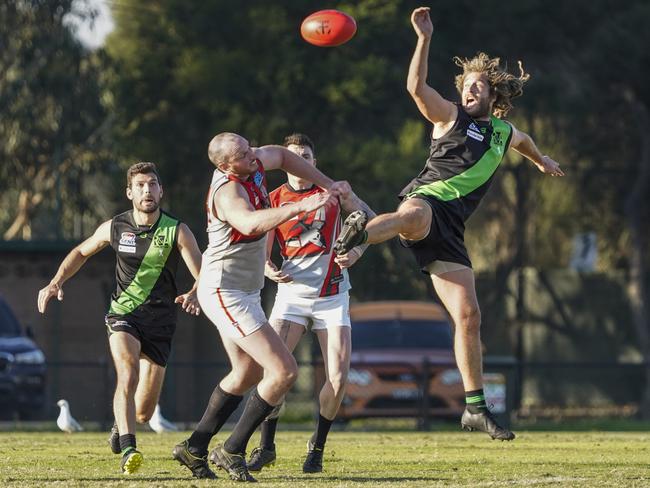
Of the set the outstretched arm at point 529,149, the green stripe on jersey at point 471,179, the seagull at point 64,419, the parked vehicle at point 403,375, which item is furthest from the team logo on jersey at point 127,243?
the parked vehicle at point 403,375

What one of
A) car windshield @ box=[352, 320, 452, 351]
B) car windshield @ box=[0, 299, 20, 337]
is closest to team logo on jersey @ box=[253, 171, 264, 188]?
car windshield @ box=[352, 320, 452, 351]

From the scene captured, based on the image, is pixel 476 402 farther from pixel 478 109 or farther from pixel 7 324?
pixel 7 324

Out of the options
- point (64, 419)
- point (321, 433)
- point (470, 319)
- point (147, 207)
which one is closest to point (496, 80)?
point (470, 319)

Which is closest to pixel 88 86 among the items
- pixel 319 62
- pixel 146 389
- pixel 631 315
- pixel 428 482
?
pixel 319 62

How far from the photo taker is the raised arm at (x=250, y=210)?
8172mm

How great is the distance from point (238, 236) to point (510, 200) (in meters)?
28.7

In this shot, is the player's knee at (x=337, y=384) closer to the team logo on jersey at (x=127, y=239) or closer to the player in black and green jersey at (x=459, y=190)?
the player in black and green jersey at (x=459, y=190)

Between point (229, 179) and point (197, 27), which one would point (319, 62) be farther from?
point (229, 179)

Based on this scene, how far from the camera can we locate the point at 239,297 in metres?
9.15

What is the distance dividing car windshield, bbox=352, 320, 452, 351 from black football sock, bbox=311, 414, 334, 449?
35.1 ft

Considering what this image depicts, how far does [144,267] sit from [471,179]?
99.0 inches

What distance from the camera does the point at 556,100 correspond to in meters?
34.3

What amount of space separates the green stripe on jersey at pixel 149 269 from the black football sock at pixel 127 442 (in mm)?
1077

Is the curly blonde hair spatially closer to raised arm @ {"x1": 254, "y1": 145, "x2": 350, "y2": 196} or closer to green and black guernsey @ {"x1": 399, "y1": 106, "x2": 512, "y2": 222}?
green and black guernsey @ {"x1": 399, "y1": 106, "x2": 512, "y2": 222}
